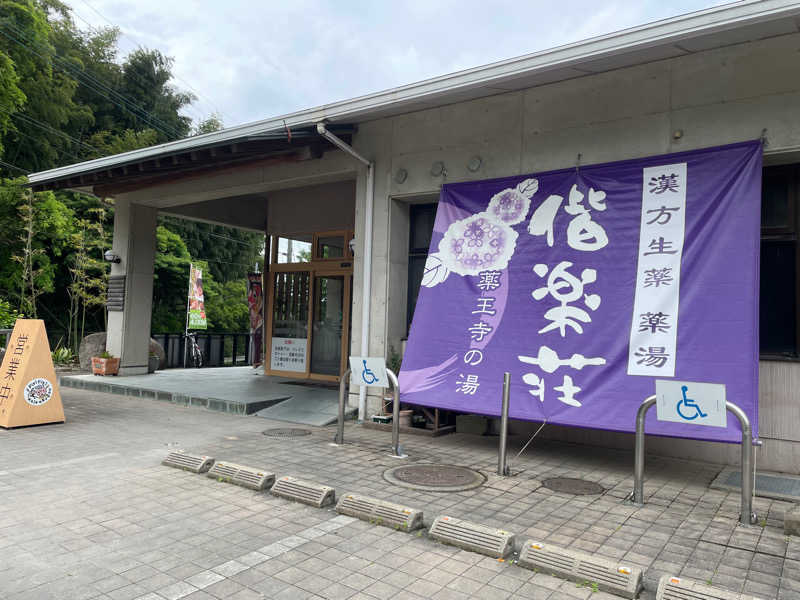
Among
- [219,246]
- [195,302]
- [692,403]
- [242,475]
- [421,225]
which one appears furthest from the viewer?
[219,246]

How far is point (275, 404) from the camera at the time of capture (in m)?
9.66

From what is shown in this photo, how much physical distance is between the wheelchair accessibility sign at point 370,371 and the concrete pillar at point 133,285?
8342 millimetres

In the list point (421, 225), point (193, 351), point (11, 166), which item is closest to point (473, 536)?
point (421, 225)

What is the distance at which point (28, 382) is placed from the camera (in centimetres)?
788

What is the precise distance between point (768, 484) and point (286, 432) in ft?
19.2

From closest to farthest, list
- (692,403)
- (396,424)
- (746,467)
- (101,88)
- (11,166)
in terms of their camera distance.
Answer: (746,467)
(692,403)
(396,424)
(11,166)
(101,88)

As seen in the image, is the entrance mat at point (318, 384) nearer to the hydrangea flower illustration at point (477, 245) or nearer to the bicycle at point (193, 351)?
the hydrangea flower illustration at point (477, 245)

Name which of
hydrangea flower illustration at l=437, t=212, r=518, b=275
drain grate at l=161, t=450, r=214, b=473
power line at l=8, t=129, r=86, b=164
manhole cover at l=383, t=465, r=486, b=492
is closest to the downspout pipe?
hydrangea flower illustration at l=437, t=212, r=518, b=275

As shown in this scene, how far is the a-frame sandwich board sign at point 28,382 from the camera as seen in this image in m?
7.81

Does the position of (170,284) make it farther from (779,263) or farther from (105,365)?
(779,263)

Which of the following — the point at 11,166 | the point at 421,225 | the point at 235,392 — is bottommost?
the point at 235,392

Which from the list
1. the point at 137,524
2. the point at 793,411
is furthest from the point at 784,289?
the point at 137,524

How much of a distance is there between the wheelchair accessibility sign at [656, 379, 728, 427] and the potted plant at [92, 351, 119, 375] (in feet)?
39.0

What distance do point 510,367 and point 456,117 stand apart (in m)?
3.94
